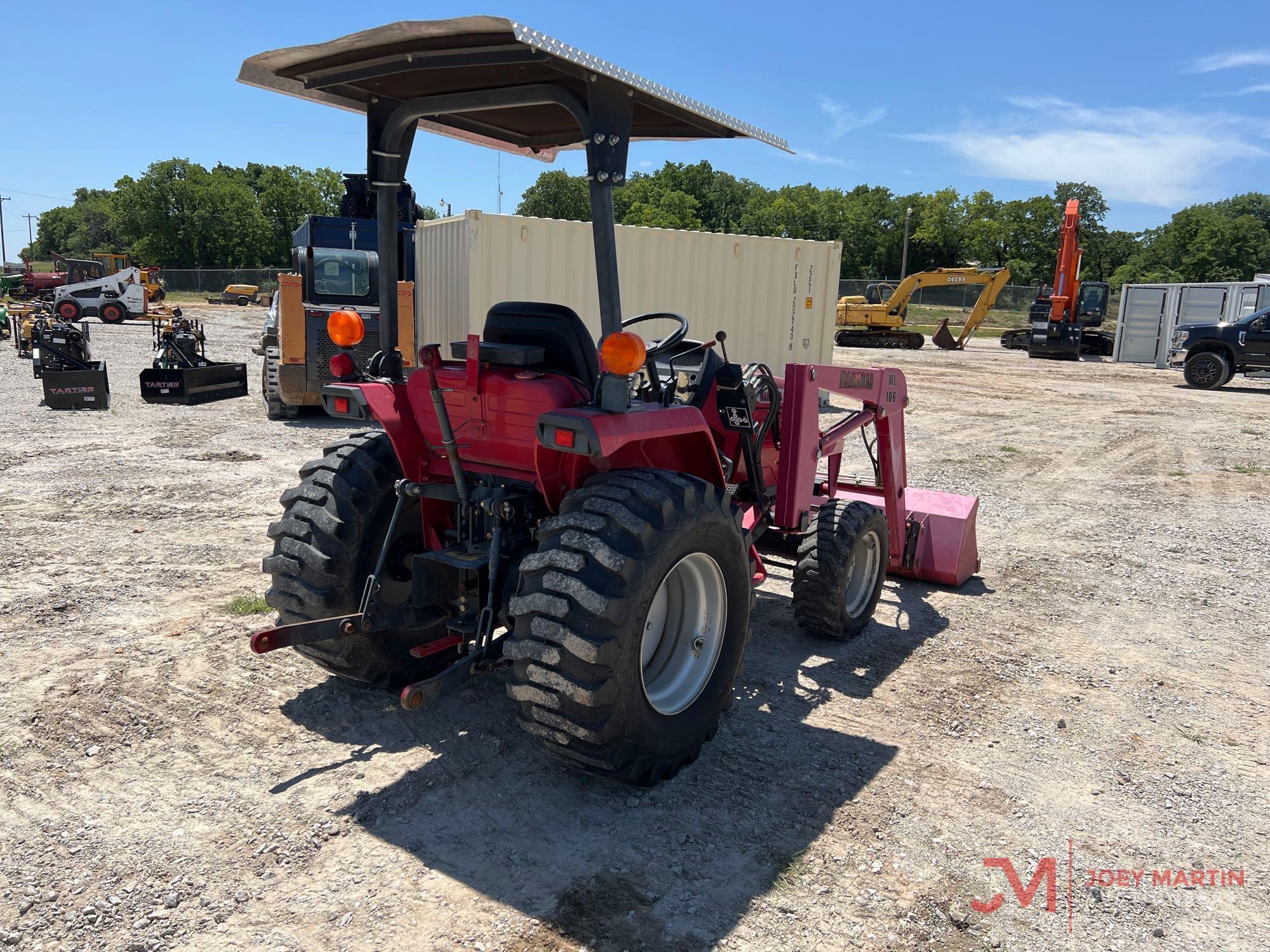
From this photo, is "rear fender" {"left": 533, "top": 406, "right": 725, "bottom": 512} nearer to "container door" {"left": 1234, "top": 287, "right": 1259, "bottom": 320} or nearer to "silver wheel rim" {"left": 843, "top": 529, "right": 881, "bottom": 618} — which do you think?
"silver wheel rim" {"left": 843, "top": 529, "right": 881, "bottom": 618}

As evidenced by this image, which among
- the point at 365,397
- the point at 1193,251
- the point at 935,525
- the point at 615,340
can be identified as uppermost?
the point at 1193,251

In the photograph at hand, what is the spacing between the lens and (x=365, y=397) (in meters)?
3.67

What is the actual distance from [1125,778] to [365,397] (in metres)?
3.53

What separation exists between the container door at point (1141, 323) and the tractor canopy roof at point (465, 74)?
25.8 metres

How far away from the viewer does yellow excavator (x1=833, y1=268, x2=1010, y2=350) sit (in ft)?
96.0

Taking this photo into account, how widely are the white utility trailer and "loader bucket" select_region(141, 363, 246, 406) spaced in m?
23.7

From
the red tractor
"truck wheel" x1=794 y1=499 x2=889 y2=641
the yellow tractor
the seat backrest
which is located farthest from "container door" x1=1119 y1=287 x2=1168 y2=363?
the yellow tractor

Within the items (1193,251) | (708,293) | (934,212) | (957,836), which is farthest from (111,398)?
(1193,251)

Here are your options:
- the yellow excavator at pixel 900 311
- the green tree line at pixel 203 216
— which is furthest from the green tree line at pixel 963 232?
the yellow excavator at pixel 900 311

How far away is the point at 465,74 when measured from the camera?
332cm

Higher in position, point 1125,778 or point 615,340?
point 615,340

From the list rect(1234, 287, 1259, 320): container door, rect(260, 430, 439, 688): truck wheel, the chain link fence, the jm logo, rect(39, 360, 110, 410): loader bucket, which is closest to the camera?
the jm logo

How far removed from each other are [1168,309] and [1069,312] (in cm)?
270

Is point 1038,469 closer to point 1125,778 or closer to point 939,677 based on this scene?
point 939,677
